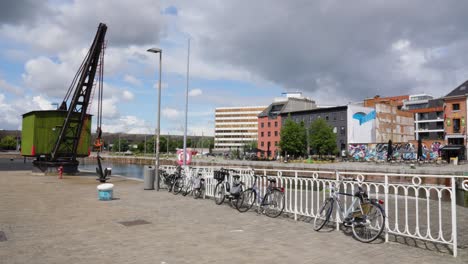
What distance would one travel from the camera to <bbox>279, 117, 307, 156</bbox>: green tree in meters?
74.2

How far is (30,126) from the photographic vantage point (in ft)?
105

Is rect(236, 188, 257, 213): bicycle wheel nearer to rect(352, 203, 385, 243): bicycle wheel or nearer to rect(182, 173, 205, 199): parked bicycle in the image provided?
rect(182, 173, 205, 199): parked bicycle

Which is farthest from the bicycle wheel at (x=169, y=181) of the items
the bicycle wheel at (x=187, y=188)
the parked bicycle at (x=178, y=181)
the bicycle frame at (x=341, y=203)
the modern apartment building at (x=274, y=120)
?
the modern apartment building at (x=274, y=120)

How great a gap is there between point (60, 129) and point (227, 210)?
2582 centimetres

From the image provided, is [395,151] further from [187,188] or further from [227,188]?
[227,188]

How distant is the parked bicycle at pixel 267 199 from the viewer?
32.4 feet

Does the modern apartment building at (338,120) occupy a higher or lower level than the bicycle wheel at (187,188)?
higher

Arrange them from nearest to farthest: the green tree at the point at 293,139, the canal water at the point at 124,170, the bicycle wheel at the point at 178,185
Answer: the bicycle wheel at the point at 178,185 → the canal water at the point at 124,170 → the green tree at the point at 293,139

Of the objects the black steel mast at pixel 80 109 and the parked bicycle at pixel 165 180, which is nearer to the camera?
the parked bicycle at pixel 165 180

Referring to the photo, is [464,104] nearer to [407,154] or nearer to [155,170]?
[407,154]

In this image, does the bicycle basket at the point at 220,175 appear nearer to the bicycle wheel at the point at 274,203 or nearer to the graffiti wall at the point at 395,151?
the bicycle wheel at the point at 274,203

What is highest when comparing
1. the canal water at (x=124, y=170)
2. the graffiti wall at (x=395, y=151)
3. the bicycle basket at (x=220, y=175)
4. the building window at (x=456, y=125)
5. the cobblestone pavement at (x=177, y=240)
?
the building window at (x=456, y=125)

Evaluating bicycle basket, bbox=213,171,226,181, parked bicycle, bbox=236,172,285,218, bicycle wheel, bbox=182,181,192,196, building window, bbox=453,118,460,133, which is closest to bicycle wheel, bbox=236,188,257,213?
parked bicycle, bbox=236,172,285,218

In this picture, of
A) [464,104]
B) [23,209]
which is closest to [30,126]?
[23,209]
